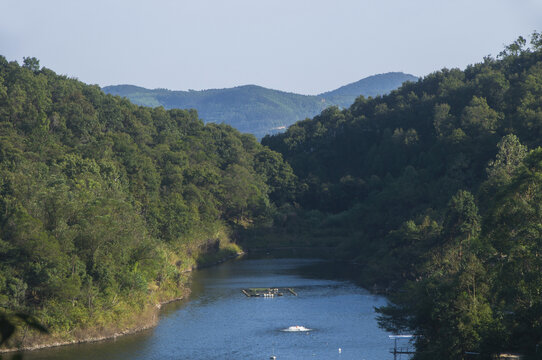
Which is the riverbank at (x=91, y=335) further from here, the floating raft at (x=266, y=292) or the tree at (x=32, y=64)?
A: the tree at (x=32, y=64)

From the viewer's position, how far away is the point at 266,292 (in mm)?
63062

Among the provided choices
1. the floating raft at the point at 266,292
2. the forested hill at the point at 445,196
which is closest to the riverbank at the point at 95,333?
the floating raft at the point at 266,292

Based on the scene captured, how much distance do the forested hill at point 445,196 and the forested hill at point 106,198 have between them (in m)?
11.0

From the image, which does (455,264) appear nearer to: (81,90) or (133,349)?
(133,349)

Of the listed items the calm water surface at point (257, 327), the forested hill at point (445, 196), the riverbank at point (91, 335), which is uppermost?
the forested hill at point (445, 196)

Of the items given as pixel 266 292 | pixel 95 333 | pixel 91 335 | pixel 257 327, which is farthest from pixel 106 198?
pixel 266 292

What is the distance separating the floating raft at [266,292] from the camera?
6201 centimetres

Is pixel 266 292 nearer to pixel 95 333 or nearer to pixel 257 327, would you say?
pixel 257 327

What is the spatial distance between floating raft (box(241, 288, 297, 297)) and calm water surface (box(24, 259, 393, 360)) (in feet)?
3.07

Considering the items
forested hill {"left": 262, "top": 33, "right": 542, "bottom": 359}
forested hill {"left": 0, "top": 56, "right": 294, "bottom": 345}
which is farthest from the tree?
forested hill {"left": 262, "top": 33, "right": 542, "bottom": 359}

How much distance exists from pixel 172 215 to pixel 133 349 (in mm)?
30728

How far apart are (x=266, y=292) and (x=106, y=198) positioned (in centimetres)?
1796

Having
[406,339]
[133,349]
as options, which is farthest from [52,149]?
[406,339]

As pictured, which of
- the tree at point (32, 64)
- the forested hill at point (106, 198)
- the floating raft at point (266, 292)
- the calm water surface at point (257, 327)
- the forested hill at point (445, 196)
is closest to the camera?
the forested hill at point (445, 196)
